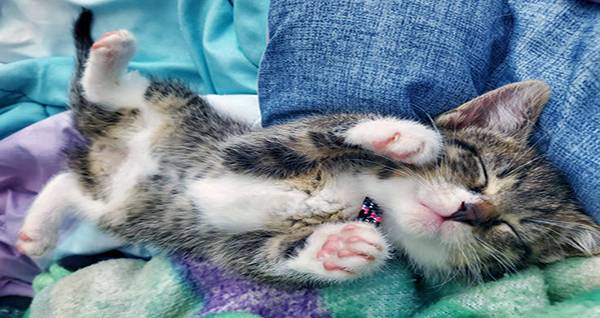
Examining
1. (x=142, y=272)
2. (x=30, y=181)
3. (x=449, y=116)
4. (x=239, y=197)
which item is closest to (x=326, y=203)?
(x=239, y=197)

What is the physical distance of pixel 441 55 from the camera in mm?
1132

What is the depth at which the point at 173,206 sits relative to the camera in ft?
4.15

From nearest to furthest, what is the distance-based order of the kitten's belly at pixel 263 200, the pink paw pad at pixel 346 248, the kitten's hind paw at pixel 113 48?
the pink paw pad at pixel 346 248
the kitten's belly at pixel 263 200
the kitten's hind paw at pixel 113 48

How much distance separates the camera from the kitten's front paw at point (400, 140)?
1027 millimetres

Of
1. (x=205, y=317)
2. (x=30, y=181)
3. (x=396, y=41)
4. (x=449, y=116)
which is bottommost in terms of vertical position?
(x=30, y=181)

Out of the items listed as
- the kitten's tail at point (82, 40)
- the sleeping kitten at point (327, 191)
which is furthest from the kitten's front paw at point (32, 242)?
the kitten's tail at point (82, 40)

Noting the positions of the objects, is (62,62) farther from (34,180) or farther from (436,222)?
(436,222)

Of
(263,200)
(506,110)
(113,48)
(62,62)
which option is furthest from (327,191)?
(62,62)

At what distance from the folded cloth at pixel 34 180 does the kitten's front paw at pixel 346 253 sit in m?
0.48

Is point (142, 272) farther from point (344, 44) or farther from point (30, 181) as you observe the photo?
point (344, 44)

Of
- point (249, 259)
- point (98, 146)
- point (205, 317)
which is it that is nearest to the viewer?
point (205, 317)

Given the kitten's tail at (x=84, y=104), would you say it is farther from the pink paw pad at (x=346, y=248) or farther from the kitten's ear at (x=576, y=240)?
the kitten's ear at (x=576, y=240)

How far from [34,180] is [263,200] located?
752 mm

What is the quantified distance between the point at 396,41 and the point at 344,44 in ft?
0.33
